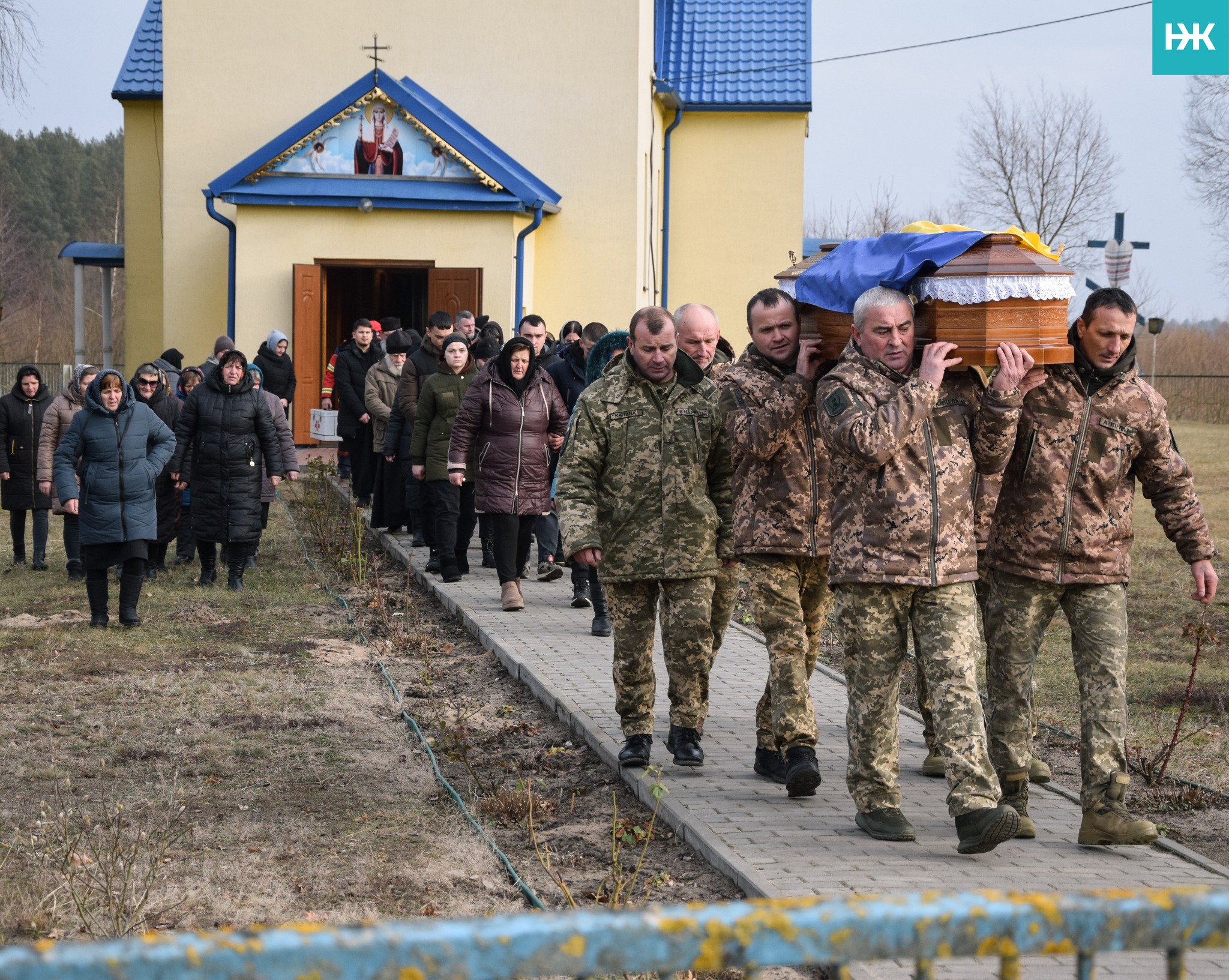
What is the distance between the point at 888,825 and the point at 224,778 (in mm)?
3082

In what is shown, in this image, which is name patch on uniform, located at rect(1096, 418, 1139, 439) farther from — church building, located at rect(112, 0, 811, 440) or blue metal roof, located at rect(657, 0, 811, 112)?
blue metal roof, located at rect(657, 0, 811, 112)

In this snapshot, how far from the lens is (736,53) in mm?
28062

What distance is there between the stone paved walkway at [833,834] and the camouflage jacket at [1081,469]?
1.05m

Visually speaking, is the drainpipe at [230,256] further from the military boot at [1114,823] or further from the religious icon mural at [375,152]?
the military boot at [1114,823]

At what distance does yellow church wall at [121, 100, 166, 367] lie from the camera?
83.7ft

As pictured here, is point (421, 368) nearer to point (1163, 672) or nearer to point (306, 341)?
point (1163, 672)

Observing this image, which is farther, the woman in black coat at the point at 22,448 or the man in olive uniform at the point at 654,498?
the woman in black coat at the point at 22,448

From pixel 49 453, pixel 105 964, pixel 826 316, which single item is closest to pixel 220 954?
pixel 105 964

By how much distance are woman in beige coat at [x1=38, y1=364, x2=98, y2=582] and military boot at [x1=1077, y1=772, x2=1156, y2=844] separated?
961 centimetres

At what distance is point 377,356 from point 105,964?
1520cm

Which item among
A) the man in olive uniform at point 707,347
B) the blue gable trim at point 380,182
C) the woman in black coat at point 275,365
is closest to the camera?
the man in olive uniform at point 707,347

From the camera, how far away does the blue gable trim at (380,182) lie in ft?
69.8

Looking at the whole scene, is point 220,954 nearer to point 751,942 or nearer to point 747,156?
point 751,942

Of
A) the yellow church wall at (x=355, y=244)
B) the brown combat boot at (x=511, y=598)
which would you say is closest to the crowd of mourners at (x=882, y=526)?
the brown combat boot at (x=511, y=598)
